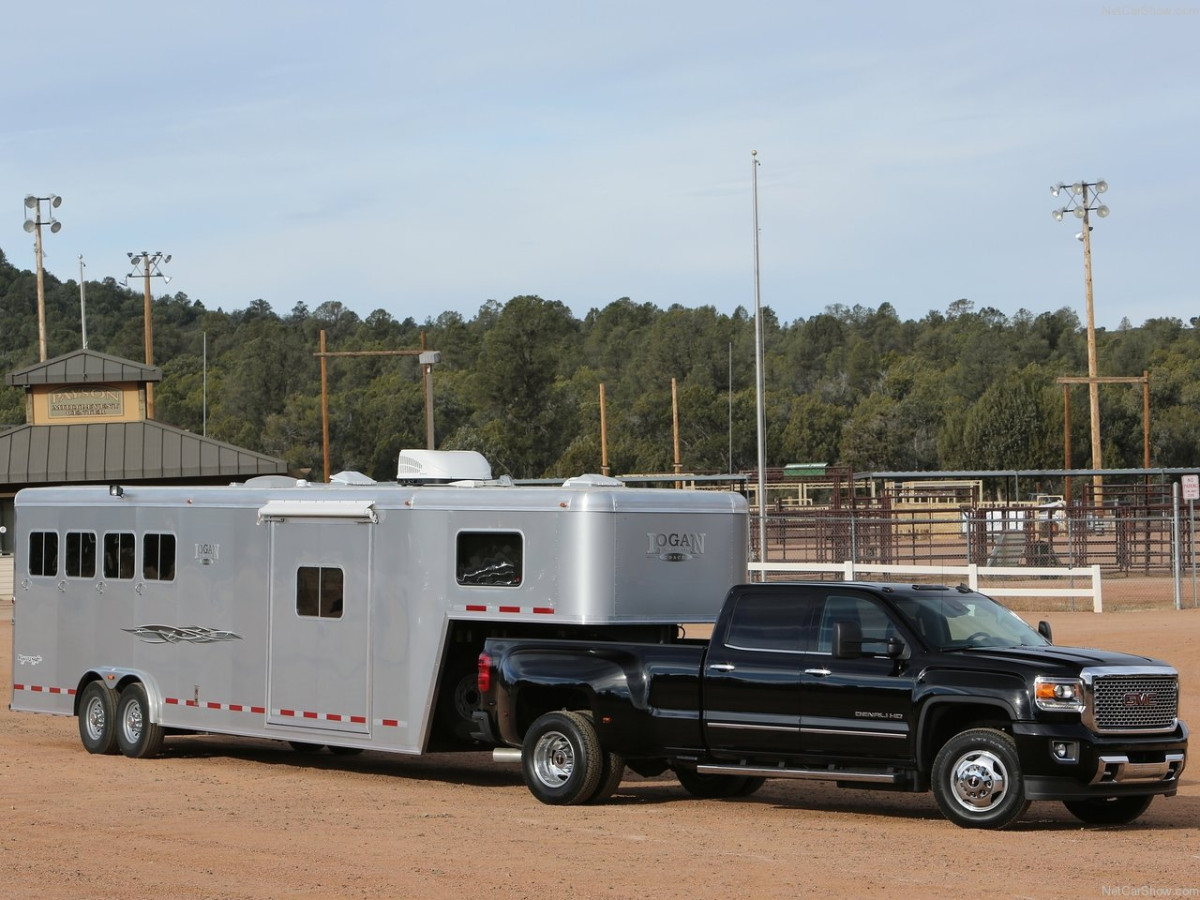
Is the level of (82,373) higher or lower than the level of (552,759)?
higher

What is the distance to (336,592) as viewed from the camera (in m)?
15.1

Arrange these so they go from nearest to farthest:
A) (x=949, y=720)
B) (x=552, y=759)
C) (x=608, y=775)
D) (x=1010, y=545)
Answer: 1. (x=949, y=720)
2. (x=608, y=775)
3. (x=552, y=759)
4. (x=1010, y=545)

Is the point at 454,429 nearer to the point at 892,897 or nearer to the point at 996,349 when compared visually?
the point at 996,349

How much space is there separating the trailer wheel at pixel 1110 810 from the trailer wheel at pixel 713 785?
278 centimetres

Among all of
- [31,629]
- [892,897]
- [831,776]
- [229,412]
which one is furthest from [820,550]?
[229,412]

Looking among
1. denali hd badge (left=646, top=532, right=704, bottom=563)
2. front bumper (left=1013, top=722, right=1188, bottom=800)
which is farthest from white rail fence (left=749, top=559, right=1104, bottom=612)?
front bumper (left=1013, top=722, right=1188, bottom=800)

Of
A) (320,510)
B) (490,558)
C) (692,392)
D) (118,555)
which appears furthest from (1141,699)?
(692,392)

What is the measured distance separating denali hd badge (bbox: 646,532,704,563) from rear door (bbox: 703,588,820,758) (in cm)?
124

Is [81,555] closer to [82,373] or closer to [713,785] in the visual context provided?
[713,785]

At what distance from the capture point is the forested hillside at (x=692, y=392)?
96875 millimetres

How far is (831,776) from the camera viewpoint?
1210 cm

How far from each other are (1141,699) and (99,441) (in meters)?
32.1

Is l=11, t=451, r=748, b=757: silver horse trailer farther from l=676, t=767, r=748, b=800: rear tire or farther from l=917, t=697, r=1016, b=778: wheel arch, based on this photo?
l=917, t=697, r=1016, b=778: wheel arch

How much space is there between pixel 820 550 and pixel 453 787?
30.9 metres
